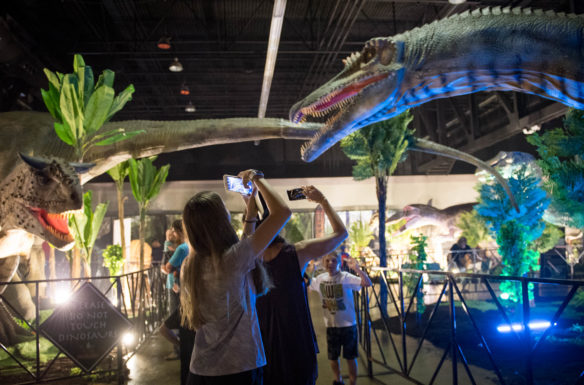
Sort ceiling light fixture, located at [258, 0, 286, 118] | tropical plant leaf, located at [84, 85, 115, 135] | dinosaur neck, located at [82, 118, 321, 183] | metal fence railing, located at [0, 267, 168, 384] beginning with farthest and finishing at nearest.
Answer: ceiling light fixture, located at [258, 0, 286, 118] → dinosaur neck, located at [82, 118, 321, 183] → tropical plant leaf, located at [84, 85, 115, 135] → metal fence railing, located at [0, 267, 168, 384]

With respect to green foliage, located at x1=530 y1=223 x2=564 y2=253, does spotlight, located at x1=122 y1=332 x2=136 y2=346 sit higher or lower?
lower

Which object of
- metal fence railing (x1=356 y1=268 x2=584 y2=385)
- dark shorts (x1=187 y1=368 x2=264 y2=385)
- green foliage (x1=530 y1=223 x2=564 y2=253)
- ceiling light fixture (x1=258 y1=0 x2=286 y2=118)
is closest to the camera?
dark shorts (x1=187 y1=368 x2=264 y2=385)

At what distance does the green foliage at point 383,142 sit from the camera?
21.1 feet

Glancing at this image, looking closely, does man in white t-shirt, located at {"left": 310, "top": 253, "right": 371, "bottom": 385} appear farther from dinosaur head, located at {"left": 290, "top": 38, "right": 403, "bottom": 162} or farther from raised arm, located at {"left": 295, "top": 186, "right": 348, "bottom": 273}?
raised arm, located at {"left": 295, "top": 186, "right": 348, "bottom": 273}

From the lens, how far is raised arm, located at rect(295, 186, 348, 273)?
1.68 metres

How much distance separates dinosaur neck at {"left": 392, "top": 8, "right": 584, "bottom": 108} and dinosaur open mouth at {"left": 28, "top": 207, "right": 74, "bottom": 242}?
3.12 metres

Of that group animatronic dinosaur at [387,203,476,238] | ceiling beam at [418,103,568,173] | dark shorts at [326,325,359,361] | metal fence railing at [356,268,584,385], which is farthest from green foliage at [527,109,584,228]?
animatronic dinosaur at [387,203,476,238]

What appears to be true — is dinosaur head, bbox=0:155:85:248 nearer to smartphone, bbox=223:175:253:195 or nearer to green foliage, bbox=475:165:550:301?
smartphone, bbox=223:175:253:195

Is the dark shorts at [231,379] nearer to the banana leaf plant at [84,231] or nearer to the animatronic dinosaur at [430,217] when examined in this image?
the banana leaf plant at [84,231]

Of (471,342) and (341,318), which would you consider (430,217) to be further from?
(341,318)

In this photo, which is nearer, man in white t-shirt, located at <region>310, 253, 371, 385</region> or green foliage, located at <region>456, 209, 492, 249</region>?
man in white t-shirt, located at <region>310, 253, 371, 385</region>

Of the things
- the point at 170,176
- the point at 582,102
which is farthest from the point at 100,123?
the point at 170,176

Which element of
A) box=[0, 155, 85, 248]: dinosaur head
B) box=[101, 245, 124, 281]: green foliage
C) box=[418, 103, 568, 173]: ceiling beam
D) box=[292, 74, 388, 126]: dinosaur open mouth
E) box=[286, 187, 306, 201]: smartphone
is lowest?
box=[101, 245, 124, 281]: green foliage

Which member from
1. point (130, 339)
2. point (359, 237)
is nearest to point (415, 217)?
point (359, 237)
